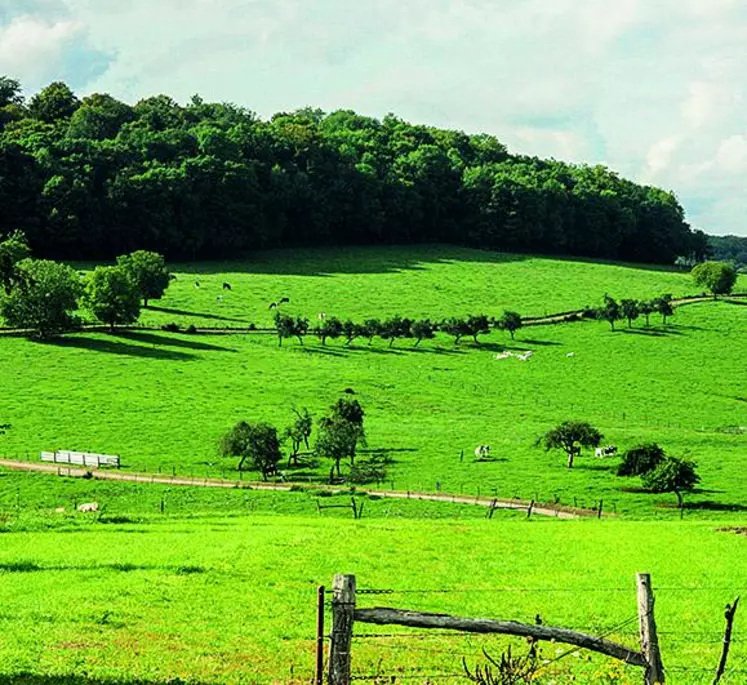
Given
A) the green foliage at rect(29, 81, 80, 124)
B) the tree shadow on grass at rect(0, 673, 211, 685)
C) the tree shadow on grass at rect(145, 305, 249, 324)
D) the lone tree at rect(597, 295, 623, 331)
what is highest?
the green foliage at rect(29, 81, 80, 124)

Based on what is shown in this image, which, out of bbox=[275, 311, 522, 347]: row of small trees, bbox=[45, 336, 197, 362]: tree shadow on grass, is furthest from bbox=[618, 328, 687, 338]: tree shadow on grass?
bbox=[45, 336, 197, 362]: tree shadow on grass

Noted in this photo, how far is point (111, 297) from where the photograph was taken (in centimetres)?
10300

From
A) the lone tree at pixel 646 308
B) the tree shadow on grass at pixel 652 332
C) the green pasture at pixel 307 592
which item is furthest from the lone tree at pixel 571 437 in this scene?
the lone tree at pixel 646 308

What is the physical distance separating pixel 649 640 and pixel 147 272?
4175 inches

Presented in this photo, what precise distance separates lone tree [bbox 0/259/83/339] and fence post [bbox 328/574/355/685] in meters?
88.5

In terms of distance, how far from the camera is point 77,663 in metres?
19.5

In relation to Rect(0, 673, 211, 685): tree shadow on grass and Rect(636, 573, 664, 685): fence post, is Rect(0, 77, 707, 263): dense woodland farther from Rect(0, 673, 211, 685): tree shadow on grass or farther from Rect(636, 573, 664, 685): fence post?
Rect(636, 573, 664, 685): fence post

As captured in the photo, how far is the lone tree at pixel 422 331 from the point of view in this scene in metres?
110

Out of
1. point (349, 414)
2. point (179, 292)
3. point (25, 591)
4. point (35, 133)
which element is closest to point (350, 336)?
point (179, 292)

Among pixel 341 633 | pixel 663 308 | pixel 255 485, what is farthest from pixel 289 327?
pixel 341 633

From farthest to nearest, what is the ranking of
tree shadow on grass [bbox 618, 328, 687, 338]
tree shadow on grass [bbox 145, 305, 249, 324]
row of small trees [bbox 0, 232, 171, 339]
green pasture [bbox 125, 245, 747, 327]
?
green pasture [bbox 125, 245, 747, 327]
tree shadow on grass [bbox 618, 328, 687, 338]
tree shadow on grass [bbox 145, 305, 249, 324]
row of small trees [bbox 0, 232, 171, 339]

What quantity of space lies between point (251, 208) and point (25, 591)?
438 feet

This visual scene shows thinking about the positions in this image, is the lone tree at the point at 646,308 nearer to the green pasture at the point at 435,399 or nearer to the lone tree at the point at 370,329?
the green pasture at the point at 435,399

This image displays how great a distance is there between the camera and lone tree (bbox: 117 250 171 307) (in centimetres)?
11438
